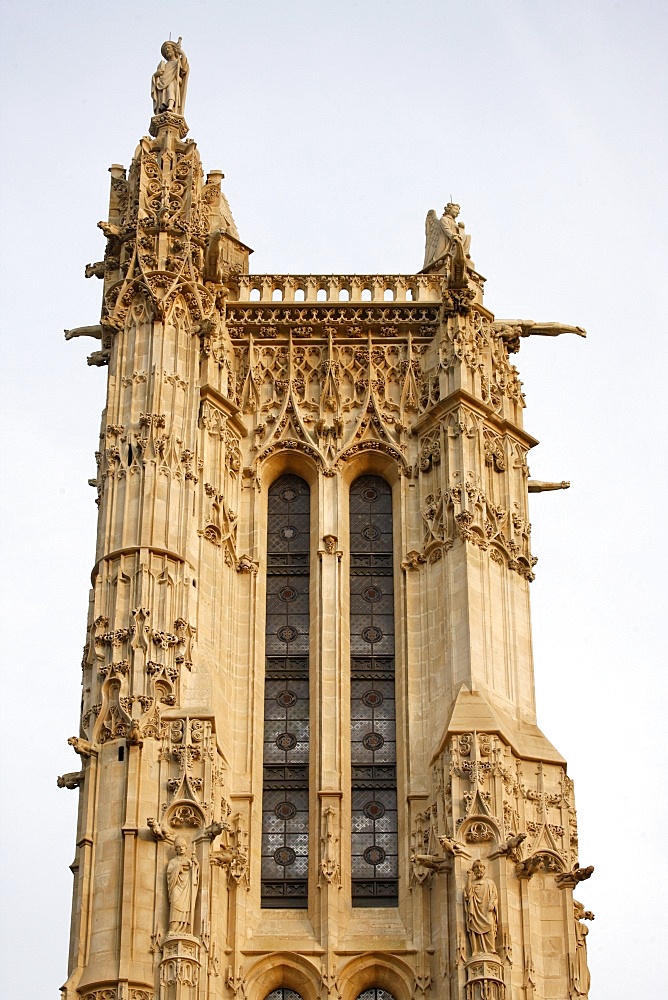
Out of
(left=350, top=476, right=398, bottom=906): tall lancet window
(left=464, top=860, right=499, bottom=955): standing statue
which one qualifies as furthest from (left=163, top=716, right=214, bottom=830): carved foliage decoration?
(left=464, top=860, right=499, bottom=955): standing statue

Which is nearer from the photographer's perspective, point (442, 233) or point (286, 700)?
point (286, 700)

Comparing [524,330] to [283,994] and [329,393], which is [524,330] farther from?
[283,994]

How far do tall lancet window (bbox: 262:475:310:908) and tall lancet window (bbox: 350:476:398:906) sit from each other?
0.68 meters

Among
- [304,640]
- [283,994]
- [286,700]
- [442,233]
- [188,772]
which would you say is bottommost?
[283,994]

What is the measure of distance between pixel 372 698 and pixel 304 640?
1.37 meters

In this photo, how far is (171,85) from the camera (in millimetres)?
39375

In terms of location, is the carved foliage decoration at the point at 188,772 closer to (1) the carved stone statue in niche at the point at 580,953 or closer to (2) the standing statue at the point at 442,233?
(1) the carved stone statue in niche at the point at 580,953

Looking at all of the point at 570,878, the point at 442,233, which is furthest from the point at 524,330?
the point at 570,878

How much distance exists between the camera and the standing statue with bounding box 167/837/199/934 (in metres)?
30.5

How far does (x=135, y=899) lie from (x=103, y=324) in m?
9.45

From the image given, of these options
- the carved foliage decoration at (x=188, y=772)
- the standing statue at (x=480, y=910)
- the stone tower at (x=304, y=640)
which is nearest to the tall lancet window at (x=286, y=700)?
the stone tower at (x=304, y=640)

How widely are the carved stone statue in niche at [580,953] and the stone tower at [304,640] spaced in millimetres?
63

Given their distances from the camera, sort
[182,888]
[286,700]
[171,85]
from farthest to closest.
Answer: [171,85], [286,700], [182,888]

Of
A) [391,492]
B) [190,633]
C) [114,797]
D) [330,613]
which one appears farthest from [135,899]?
[391,492]
